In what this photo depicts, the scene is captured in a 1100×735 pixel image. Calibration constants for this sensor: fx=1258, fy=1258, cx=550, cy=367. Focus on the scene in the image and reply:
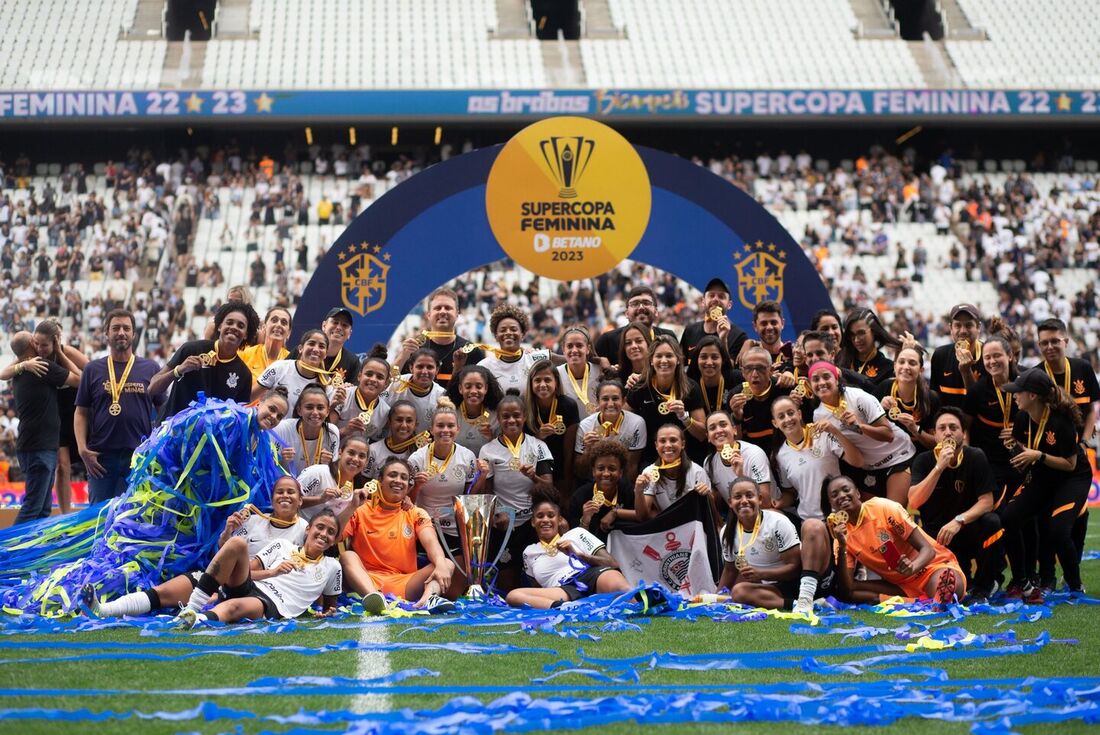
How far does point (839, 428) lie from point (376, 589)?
3.29 meters

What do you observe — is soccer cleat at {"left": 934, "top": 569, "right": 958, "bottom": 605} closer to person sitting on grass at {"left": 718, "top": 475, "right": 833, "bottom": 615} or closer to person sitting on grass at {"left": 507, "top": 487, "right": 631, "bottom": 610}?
person sitting on grass at {"left": 718, "top": 475, "right": 833, "bottom": 615}

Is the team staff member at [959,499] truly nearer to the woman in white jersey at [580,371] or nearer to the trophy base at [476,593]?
the woman in white jersey at [580,371]

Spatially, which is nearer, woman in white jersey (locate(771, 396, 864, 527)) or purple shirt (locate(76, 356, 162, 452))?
woman in white jersey (locate(771, 396, 864, 527))

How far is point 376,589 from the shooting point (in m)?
8.08

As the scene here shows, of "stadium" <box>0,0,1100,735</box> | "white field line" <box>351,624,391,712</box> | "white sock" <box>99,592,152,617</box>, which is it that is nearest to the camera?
"white field line" <box>351,624,391,712</box>

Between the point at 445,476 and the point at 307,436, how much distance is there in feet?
3.28

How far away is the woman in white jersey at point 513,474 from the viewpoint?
344 inches

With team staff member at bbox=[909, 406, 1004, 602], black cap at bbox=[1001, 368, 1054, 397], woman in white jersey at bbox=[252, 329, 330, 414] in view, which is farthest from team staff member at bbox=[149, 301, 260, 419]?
black cap at bbox=[1001, 368, 1054, 397]

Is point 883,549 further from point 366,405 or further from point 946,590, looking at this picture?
point 366,405

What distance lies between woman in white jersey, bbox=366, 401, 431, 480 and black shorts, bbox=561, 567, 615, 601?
5.02 feet

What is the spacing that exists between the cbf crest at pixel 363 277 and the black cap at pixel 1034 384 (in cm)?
536

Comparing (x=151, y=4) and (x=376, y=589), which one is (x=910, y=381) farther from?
(x=151, y=4)

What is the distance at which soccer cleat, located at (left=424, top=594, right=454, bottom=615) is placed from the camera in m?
7.80

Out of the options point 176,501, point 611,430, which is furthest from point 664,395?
point 176,501
